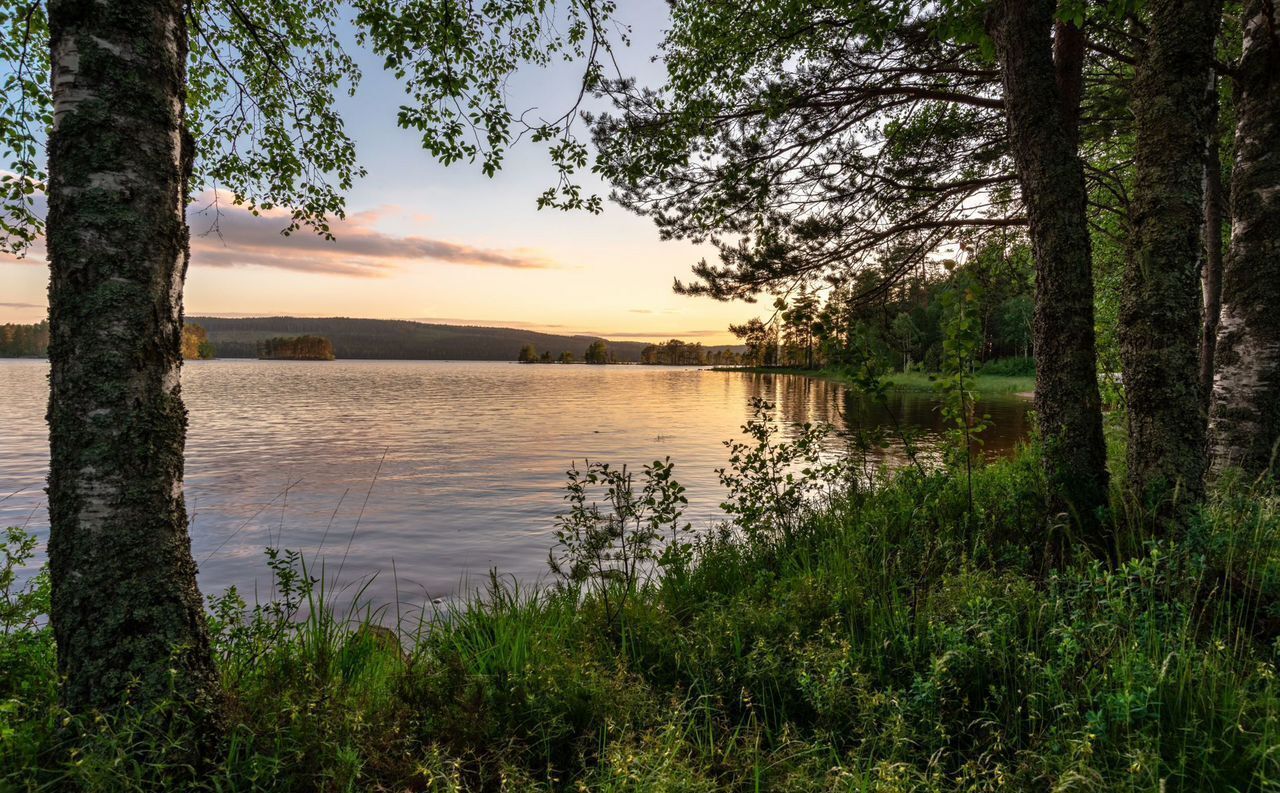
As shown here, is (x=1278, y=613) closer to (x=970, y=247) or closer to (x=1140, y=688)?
(x=1140, y=688)

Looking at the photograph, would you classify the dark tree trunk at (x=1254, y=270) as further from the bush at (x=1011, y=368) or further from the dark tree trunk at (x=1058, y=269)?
the bush at (x=1011, y=368)

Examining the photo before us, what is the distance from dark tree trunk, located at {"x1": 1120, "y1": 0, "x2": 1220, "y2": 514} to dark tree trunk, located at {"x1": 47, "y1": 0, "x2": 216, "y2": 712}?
20.9ft

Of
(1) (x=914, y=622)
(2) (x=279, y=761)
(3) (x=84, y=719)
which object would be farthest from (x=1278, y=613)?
(3) (x=84, y=719)

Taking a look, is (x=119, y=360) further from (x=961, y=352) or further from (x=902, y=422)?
(x=902, y=422)

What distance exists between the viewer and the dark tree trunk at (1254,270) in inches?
209

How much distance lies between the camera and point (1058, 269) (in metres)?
4.74

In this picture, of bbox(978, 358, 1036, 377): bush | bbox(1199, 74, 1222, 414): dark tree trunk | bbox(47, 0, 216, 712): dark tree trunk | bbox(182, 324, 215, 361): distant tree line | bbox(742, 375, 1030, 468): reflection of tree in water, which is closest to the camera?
bbox(47, 0, 216, 712): dark tree trunk

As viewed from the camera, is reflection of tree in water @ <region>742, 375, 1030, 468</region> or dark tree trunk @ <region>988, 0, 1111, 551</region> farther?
reflection of tree in water @ <region>742, 375, 1030, 468</region>

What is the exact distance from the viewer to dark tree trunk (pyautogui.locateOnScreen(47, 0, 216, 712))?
2.33 m

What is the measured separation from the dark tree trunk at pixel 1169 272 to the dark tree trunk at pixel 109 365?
6.38m

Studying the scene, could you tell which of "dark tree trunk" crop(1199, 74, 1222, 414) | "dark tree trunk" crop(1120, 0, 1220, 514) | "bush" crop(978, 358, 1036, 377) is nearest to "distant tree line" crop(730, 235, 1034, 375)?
"dark tree trunk" crop(1120, 0, 1220, 514)

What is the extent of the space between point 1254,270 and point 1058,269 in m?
2.42

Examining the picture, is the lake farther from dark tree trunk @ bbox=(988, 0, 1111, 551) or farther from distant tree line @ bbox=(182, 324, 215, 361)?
distant tree line @ bbox=(182, 324, 215, 361)

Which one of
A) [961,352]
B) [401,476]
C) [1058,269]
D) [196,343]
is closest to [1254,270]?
[1058,269]
